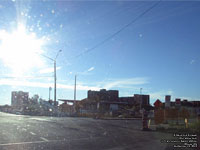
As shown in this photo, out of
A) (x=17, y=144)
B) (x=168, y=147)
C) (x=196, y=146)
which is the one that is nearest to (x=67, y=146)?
(x=17, y=144)

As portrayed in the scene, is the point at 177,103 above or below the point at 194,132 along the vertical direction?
above

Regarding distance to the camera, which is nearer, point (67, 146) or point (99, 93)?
point (67, 146)

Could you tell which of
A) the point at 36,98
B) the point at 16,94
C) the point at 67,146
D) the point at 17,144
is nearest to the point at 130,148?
the point at 67,146

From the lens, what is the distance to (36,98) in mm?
112312

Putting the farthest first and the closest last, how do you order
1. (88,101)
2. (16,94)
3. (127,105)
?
1. (16,94)
2. (127,105)
3. (88,101)

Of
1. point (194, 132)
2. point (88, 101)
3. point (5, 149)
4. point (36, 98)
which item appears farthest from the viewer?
point (36, 98)

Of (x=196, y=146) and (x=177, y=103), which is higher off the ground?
(x=177, y=103)

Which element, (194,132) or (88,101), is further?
(88,101)

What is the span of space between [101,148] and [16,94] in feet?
289

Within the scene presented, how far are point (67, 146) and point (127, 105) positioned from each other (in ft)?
236

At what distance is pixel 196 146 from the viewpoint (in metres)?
11.7

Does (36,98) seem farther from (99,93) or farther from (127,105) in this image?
(127,105)

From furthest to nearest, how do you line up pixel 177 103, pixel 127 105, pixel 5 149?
pixel 127 105
pixel 177 103
pixel 5 149

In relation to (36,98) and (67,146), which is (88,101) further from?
Answer: (67,146)
